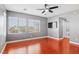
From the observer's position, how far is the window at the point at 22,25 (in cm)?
494

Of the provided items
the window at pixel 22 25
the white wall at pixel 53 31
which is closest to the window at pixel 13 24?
the window at pixel 22 25

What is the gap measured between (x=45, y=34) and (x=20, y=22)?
3054 mm

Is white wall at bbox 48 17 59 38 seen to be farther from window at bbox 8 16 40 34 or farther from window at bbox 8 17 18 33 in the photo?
window at bbox 8 17 18 33

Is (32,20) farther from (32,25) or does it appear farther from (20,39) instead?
(20,39)

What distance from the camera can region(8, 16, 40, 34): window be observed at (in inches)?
195

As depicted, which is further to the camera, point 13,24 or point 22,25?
point 22,25

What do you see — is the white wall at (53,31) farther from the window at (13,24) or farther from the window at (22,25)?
the window at (13,24)

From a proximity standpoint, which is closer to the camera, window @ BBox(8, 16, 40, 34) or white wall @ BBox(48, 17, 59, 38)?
window @ BBox(8, 16, 40, 34)

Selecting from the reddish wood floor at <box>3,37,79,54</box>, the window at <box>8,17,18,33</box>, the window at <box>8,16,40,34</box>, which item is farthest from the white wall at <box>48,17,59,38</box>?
the window at <box>8,17,18,33</box>

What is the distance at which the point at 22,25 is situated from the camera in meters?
5.53

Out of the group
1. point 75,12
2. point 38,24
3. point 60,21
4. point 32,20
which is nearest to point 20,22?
point 32,20

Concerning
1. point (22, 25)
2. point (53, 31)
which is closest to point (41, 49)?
point (22, 25)

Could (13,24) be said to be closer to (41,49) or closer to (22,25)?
(22,25)
